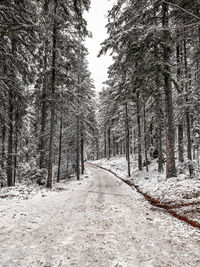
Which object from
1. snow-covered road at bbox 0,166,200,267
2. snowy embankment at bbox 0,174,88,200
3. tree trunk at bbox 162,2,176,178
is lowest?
snowy embankment at bbox 0,174,88,200

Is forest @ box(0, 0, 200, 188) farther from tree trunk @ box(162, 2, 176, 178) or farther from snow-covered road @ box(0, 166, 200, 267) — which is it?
snow-covered road @ box(0, 166, 200, 267)

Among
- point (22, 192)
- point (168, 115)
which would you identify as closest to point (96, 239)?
point (22, 192)

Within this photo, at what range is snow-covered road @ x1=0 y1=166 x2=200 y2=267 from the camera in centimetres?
296

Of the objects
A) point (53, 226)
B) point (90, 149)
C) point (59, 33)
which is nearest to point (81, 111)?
point (59, 33)

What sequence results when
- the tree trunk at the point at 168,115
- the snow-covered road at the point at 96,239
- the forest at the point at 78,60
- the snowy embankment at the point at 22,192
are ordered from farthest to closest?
the tree trunk at the point at 168,115 < the snowy embankment at the point at 22,192 < the forest at the point at 78,60 < the snow-covered road at the point at 96,239

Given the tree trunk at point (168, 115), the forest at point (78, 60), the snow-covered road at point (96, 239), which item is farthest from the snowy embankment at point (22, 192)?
the tree trunk at point (168, 115)

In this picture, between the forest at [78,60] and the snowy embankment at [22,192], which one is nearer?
the forest at [78,60]

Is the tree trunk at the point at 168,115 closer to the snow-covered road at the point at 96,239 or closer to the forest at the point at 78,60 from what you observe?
the forest at the point at 78,60

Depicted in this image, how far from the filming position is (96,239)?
3760 mm

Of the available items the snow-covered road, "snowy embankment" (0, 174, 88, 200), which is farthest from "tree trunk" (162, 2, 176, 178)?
"snowy embankment" (0, 174, 88, 200)

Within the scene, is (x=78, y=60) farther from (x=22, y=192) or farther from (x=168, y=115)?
(x=22, y=192)

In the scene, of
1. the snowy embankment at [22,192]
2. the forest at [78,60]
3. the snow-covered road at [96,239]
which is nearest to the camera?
the snow-covered road at [96,239]

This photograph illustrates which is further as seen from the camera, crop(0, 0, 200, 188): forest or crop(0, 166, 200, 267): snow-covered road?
crop(0, 0, 200, 188): forest

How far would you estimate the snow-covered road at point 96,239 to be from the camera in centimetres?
296
